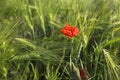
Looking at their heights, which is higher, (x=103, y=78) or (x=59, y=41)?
(x=59, y=41)

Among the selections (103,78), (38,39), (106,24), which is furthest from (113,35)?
(38,39)

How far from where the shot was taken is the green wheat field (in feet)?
4.59

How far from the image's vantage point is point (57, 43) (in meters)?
1.51

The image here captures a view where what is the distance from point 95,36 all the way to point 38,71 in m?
0.32

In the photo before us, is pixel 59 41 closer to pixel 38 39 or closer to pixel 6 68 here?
pixel 38 39

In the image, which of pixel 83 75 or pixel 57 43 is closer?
pixel 83 75

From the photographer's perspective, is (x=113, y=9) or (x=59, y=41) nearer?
(x=59, y=41)

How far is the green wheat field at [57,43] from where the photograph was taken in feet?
4.59

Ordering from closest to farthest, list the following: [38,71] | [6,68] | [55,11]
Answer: [6,68], [38,71], [55,11]

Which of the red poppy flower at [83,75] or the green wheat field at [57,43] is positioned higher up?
the green wheat field at [57,43]

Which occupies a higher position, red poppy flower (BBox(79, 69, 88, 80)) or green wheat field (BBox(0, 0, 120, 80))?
green wheat field (BBox(0, 0, 120, 80))

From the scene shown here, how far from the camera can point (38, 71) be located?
58.7 inches

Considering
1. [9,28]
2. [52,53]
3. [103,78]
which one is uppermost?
[9,28]

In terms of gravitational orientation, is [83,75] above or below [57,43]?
below
